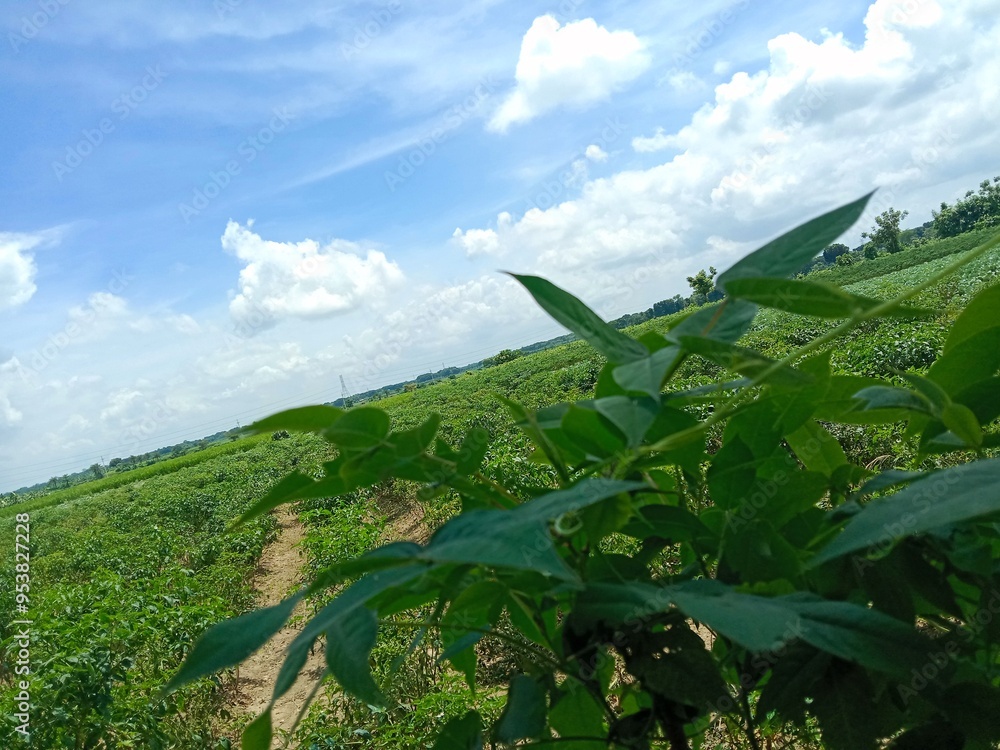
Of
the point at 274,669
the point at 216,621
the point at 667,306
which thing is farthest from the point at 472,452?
the point at 667,306

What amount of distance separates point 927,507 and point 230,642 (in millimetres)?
346

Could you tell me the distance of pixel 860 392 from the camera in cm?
48

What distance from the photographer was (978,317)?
48 centimetres

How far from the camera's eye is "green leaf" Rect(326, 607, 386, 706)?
34cm

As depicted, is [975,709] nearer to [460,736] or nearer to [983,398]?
[983,398]

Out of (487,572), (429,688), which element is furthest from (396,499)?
(487,572)

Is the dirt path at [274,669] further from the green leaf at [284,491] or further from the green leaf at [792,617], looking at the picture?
the green leaf at [792,617]

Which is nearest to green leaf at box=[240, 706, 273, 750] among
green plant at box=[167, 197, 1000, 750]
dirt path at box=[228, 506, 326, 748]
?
green plant at box=[167, 197, 1000, 750]

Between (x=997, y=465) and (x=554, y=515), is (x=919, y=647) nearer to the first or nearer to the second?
(x=997, y=465)

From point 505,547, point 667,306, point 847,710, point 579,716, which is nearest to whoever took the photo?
point 505,547

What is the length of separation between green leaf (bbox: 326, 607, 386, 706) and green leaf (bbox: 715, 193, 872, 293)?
10.2 inches

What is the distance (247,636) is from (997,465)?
383 millimetres

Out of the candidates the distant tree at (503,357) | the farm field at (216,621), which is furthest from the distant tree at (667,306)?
the farm field at (216,621)

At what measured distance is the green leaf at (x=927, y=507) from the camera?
32cm
